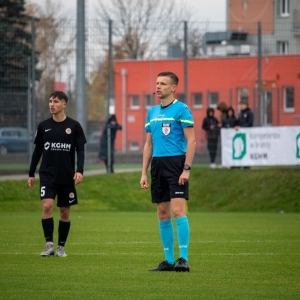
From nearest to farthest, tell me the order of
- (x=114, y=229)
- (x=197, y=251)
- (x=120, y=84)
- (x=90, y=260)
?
(x=90, y=260) → (x=197, y=251) → (x=114, y=229) → (x=120, y=84)

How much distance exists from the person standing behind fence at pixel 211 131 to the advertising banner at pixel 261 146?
948mm

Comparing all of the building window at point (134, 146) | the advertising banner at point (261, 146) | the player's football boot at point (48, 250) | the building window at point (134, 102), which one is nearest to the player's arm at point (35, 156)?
the player's football boot at point (48, 250)

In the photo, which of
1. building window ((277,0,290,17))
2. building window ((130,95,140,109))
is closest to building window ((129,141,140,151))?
building window ((130,95,140,109))

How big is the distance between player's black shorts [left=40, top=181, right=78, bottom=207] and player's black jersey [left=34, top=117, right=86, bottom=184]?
76mm

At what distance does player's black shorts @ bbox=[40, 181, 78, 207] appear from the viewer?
39.3 ft

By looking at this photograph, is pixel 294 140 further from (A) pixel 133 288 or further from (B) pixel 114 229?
(A) pixel 133 288

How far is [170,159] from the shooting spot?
10.5m

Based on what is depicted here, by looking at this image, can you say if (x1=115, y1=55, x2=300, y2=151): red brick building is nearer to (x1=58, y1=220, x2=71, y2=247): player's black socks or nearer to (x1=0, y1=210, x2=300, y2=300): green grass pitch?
(x1=0, y1=210, x2=300, y2=300): green grass pitch

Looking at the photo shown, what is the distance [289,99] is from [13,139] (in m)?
8.31

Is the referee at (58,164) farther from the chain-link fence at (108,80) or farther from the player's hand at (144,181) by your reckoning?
the chain-link fence at (108,80)

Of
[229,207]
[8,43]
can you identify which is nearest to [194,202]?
[229,207]

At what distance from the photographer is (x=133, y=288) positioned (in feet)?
28.7

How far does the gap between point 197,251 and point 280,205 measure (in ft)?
36.3

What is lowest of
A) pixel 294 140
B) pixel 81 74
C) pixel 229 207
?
pixel 229 207
